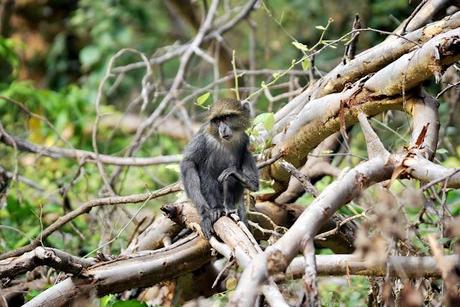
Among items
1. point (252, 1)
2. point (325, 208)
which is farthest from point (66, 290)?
point (252, 1)

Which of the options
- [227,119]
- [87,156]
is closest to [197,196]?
[227,119]

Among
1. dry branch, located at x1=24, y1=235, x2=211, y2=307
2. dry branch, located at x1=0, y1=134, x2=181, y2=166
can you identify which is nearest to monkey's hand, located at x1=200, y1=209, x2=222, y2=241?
dry branch, located at x1=24, y1=235, x2=211, y2=307

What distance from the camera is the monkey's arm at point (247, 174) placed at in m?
4.78

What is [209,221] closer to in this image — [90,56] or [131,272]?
[131,272]

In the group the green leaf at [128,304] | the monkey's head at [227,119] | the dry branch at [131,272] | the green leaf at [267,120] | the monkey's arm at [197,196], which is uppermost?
the monkey's head at [227,119]

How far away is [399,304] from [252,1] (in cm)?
451

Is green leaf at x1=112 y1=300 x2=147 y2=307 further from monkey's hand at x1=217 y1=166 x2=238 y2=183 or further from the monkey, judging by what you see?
monkey's hand at x1=217 y1=166 x2=238 y2=183

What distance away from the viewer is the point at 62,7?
14.5 metres

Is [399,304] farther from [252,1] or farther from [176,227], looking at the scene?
[252,1]

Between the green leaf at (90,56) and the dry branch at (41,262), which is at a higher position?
the green leaf at (90,56)

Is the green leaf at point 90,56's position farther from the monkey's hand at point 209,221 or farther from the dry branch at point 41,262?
the dry branch at point 41,262

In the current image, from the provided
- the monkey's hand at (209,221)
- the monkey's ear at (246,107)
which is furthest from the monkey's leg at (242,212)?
the monkey's ear at (246,107)

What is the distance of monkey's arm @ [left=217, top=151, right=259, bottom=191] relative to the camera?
478 centimetres

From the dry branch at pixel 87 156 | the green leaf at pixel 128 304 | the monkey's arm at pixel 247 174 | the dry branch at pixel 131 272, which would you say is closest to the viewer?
the dry branch at pixel 131 272
